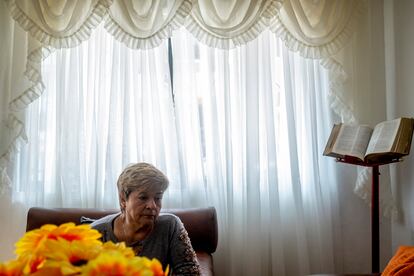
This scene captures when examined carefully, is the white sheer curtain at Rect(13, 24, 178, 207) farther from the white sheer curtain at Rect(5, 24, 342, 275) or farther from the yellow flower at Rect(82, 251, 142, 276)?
the yellow flower at Rect(82, 251, 142, 276)

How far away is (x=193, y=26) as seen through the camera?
2.44 m

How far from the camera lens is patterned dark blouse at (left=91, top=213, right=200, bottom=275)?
1770 mm

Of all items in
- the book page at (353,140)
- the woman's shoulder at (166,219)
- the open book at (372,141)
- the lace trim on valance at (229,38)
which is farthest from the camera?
the lace trim on valance at (229,38)

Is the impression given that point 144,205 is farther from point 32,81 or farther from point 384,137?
point 384,137

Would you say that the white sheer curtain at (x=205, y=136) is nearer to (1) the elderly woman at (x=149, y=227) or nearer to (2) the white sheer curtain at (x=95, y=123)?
(2) the white sheer curtain at (x=95, y=123)

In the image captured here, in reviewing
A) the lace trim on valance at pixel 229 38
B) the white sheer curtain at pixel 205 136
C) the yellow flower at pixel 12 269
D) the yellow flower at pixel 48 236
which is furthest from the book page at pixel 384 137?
the yellow flower at pixel 12 269

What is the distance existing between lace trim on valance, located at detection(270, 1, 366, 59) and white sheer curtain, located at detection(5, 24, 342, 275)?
0.09 m

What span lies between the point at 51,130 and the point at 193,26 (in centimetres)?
100

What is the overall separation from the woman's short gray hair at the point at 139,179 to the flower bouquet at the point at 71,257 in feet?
2.86

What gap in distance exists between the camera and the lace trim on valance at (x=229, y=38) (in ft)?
8.00

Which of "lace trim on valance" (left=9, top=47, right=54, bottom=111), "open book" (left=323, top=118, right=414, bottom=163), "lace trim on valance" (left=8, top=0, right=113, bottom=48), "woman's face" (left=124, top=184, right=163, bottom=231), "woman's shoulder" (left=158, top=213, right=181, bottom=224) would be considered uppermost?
"lace trim on valance" (left=8, top=0, right=113, bottom=48)

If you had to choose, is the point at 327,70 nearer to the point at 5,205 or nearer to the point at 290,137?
the point at 290,137

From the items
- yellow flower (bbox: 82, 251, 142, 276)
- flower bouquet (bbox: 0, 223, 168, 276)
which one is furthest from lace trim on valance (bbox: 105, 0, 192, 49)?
yellow flower (bbox: 82, 251, 142, 276)

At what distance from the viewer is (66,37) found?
2387mm
